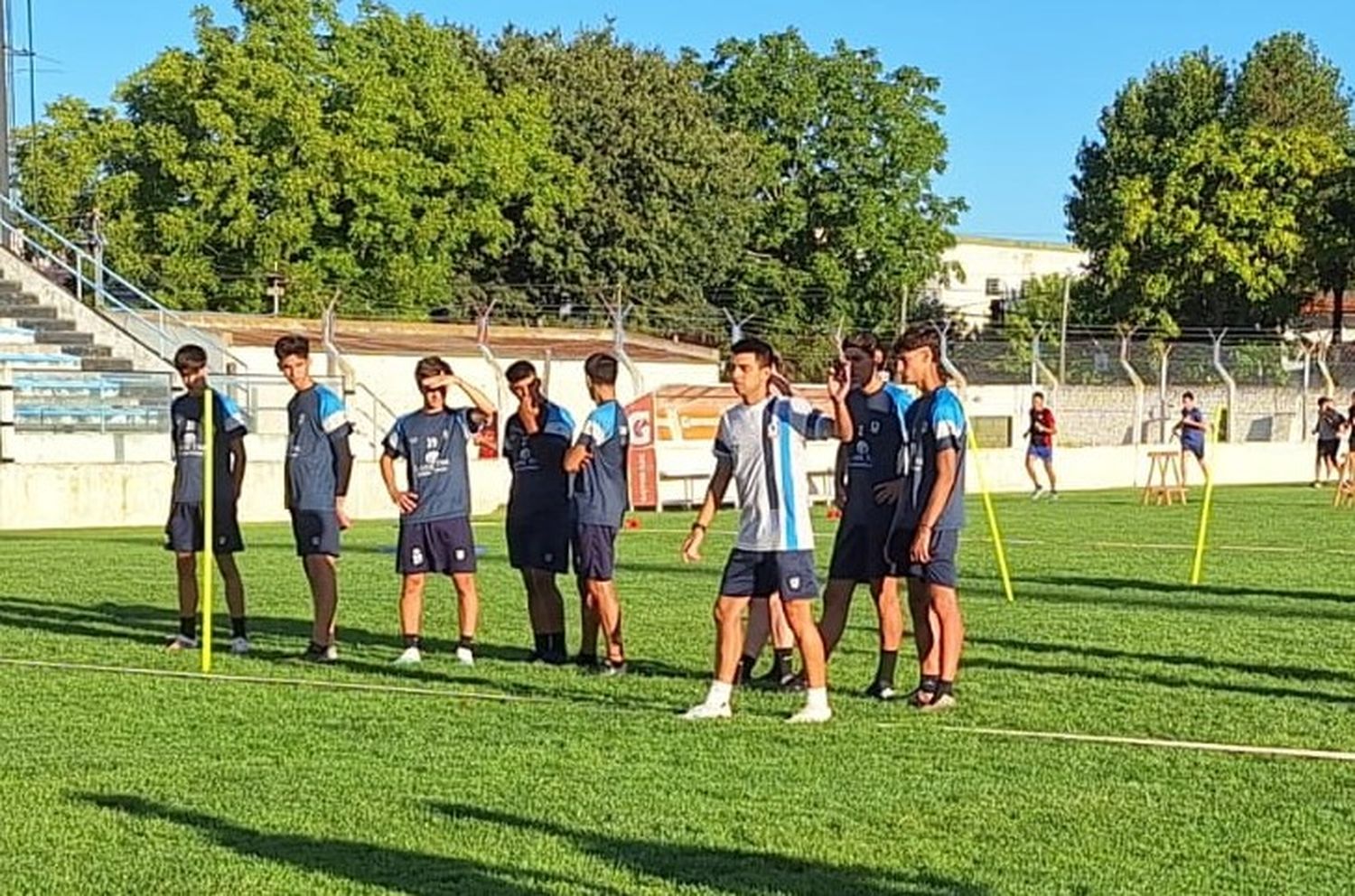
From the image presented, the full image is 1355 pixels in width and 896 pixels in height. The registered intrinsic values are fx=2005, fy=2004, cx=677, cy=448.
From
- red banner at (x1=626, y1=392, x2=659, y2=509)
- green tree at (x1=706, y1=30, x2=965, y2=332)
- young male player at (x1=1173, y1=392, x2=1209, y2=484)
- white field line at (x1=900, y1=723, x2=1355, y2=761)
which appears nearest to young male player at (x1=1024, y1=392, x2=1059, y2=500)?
young male player at (x1=1173, y1=392, x2=1209, y2=484)

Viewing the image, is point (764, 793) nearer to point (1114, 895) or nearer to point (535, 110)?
point (1114, 895)

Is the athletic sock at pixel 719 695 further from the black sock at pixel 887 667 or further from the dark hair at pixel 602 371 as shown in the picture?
the dark hair at pixel 602 371

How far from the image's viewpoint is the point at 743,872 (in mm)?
6504

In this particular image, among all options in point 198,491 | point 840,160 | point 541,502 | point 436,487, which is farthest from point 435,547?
point 840,160

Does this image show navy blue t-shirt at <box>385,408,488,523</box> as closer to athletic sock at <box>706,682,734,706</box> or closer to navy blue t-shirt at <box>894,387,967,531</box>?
athletic sock at <box>706,682,734,706</box>

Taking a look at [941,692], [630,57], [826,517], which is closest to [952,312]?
[630,57]

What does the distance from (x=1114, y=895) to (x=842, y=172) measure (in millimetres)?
65197

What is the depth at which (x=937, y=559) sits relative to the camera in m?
9.66

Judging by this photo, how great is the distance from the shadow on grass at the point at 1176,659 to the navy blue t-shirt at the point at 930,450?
247 centimetres

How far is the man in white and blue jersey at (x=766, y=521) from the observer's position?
9125 millimetres

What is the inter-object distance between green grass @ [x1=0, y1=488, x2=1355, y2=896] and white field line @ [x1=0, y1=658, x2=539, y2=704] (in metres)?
0.07

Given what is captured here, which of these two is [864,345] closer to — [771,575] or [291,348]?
[771,575]

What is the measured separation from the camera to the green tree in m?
69.5

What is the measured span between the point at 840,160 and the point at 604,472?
60.5 m
